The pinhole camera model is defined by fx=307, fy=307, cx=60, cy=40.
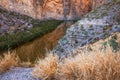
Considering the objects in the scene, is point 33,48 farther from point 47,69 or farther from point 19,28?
point 47,69

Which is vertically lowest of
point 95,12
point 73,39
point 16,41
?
point 16,41

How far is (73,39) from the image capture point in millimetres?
12195

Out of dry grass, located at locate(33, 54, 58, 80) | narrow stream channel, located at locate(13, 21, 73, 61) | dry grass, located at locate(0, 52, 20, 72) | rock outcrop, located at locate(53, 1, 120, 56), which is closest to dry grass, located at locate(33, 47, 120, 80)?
dry grass, located at locate(33, 54, 58, 80)

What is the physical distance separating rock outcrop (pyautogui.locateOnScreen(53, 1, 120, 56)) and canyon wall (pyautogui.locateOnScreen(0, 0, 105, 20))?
24.9 m

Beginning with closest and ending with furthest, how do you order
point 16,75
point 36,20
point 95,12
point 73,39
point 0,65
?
point 16,75
point 0,65
point 73,39
point 95,12
point 36,20

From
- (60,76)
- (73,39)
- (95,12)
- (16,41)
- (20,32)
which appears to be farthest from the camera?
(20,32)

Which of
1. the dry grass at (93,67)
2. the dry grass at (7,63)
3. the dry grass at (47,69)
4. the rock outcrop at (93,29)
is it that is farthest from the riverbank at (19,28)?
the dry grass at (93,67)

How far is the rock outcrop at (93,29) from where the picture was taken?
1164 centimetres

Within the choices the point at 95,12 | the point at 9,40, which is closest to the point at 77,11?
the point at 9,40

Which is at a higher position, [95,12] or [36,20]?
[95,12]

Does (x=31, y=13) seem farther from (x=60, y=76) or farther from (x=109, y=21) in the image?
(x=60, y=76)

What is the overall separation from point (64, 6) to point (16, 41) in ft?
47.4

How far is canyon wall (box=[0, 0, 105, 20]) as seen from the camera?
38594 millimetres

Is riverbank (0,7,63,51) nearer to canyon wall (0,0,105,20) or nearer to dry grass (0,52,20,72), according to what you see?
canyon wall (0,0,105,20)
